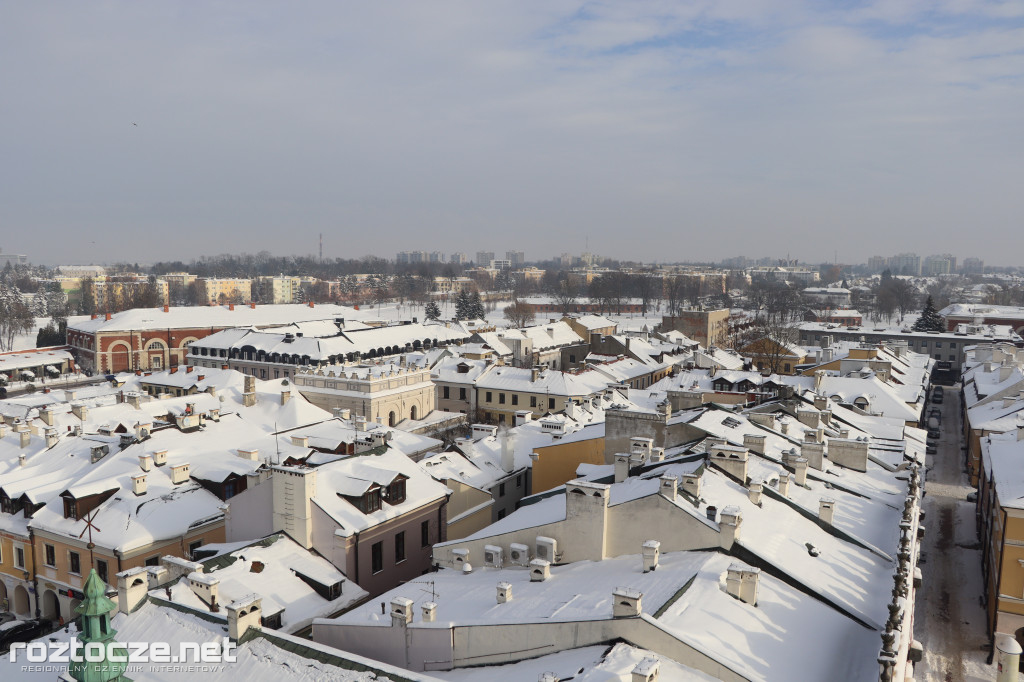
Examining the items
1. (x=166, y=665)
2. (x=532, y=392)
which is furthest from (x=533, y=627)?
(x=532, y=392)

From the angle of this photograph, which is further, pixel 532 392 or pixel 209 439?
pixel 532 392

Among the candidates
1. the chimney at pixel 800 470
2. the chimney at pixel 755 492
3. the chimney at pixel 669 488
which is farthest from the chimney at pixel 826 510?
the chimney at pixel 669 488

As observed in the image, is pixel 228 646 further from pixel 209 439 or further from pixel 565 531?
pixel 209 439

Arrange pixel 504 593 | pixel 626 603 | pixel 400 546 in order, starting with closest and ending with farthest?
pixel 626 603
pixel 504 593
pixel 400 546

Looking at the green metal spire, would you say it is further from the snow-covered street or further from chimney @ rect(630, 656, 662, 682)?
the snow-covered street

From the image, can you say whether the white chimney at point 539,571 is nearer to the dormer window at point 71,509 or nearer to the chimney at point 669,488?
the chimney at point 669,488

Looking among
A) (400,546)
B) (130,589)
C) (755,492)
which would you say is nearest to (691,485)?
(755,492)

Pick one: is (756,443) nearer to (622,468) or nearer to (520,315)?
(622,468)
